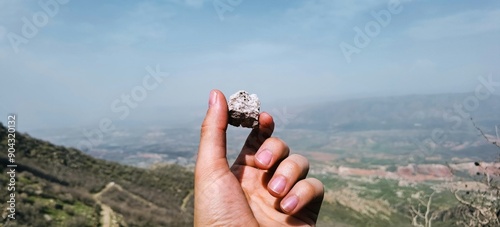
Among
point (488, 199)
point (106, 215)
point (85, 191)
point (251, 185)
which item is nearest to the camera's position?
point (251, 185)

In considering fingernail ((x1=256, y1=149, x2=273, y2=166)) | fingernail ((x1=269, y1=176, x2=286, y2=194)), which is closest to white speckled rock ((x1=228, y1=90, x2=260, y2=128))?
fingernail ((x1=256, y1=149, x2=273, y2=166))

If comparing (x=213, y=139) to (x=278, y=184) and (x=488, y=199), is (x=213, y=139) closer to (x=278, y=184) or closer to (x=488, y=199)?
(x=278, y=184)

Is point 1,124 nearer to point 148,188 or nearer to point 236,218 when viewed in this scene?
point 148,188

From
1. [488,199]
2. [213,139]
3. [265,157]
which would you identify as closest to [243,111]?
[265,157]

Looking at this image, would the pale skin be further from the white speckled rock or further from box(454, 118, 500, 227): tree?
box(454, 118, 500, 227): tree

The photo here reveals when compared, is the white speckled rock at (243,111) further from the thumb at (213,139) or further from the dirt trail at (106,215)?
the dirt trail at (106,215)

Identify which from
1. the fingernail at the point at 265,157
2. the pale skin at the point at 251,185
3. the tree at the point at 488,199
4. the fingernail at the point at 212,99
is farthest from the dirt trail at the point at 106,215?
the fingernail at the point at 212,99

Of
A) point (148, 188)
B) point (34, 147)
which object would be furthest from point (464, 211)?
point (34, 147)
